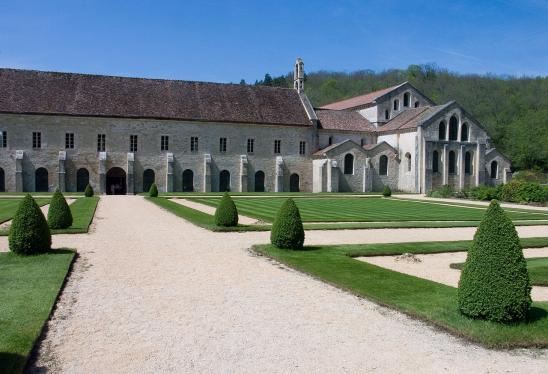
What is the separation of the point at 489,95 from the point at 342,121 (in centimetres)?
4449

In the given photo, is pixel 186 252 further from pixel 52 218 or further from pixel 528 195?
pixel 528 195

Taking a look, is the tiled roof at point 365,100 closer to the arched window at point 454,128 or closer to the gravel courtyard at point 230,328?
the arched window at point 454,128

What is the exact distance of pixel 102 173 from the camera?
42219 mm

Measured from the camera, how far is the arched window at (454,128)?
2007 inches

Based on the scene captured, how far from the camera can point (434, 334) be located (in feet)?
22.6

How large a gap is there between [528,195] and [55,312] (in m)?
36.9

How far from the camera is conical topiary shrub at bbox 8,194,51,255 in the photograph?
38.5 feet

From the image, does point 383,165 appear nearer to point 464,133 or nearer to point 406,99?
point 464,133

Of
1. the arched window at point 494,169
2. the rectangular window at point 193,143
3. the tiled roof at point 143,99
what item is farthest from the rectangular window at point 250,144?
the arched window at point 494,169

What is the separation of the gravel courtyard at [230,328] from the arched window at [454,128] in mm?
43755

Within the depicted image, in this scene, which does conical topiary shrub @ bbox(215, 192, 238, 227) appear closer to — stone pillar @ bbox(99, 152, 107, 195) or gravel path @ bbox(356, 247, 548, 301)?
gravel path @ bbox(356, 247, 548, 301)

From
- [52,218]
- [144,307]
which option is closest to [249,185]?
[52,218]

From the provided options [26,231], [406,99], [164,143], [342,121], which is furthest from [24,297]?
[406,99]

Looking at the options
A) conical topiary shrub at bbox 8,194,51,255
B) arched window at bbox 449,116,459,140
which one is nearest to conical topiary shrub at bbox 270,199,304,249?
conical topiary shrub at bbox 8,194,51,255
